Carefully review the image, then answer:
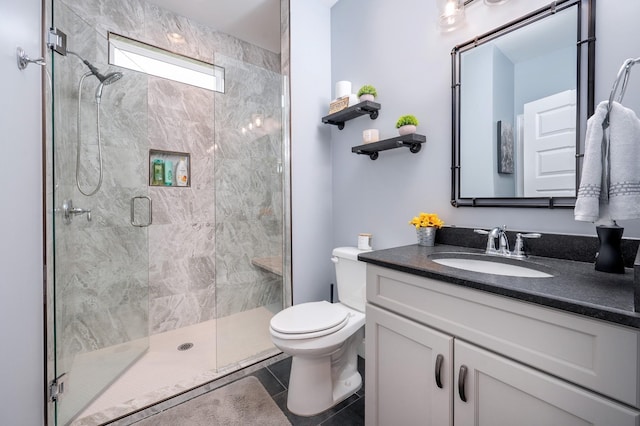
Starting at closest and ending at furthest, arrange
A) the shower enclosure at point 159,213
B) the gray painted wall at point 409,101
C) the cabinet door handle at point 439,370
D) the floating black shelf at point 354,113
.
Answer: the cabinet door handle at point 439,370
the gray painted wall at point 409,101
the shower enclosure at point 159,213
the floating black shelf at point 354,113

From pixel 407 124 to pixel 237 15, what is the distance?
5.99ft

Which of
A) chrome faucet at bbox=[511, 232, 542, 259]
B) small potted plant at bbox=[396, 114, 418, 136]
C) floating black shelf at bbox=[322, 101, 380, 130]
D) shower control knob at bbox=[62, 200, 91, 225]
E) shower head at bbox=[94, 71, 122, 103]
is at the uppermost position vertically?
shower head at bbox=[94, 71, 122, 103]

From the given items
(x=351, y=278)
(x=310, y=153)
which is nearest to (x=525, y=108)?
(x=351, y=278)

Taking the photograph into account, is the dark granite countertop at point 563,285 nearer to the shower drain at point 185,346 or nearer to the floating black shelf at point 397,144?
the floating black shelf at point 397,144

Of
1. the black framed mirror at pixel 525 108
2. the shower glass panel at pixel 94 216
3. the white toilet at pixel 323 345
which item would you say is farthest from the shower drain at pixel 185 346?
the black framed mirror at pixel 525 108

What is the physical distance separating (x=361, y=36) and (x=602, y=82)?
143cm

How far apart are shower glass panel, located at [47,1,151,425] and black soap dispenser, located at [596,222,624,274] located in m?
2.26

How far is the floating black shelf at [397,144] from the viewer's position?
1.52 m

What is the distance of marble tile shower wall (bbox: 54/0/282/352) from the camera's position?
6.07 ft

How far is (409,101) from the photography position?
1652 millimetres

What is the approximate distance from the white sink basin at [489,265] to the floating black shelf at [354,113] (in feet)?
3.40

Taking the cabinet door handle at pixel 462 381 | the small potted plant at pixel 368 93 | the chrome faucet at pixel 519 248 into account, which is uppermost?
the small potted plant at pixel 368 93

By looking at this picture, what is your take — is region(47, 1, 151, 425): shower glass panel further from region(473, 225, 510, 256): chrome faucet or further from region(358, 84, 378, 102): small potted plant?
region(473, 225, 510, 256): chrome faucet

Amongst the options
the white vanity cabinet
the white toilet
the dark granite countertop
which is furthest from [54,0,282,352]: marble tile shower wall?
the dark granite countertop
